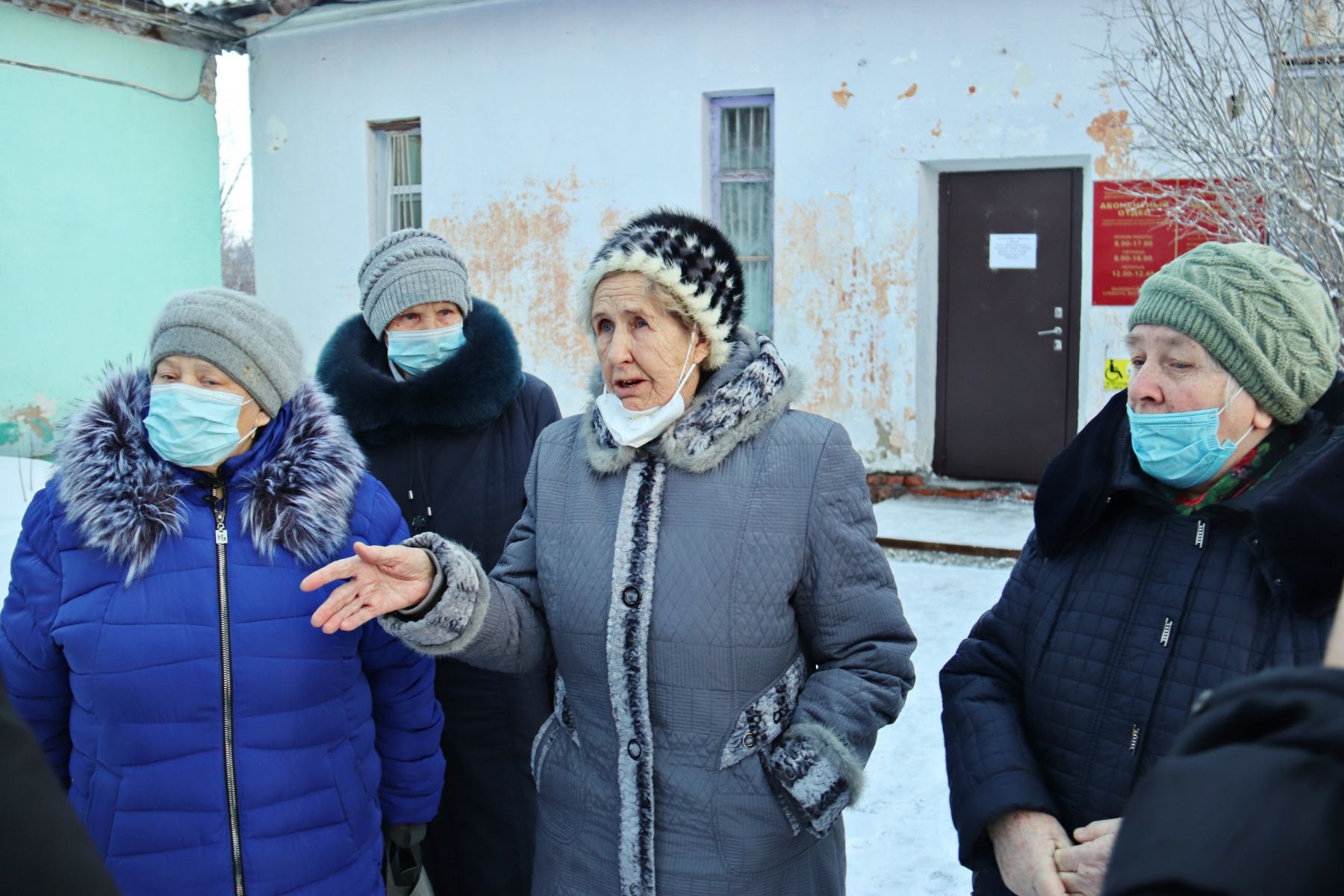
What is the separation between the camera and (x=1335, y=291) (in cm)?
443

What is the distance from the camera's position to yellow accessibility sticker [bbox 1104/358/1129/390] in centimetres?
704

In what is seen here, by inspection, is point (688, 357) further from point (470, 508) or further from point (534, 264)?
point (534, 264)

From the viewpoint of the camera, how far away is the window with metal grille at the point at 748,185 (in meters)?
8.78

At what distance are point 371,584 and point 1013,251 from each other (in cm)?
707

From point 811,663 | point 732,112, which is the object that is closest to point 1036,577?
point 811,663

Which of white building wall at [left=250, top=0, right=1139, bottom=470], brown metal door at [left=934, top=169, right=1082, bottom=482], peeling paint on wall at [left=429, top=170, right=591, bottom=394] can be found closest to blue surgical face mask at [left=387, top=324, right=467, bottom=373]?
white building wall at [left=250, top=0, right=1139, bottom=470]

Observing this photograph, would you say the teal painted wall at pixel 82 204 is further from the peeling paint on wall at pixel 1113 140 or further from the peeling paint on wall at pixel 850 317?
the peeling paint on wall at pixel 1113 140

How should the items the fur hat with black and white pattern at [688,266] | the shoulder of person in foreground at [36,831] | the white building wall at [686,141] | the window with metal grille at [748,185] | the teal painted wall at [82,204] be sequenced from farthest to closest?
1. the teal painted wall at [82,204]
2. the window with metal grille at [748,185]
3. the white building wall at [686,141]
4. the fur hat with black and white pattern at [688,266]
5. the shoulder of person in foreground at [36,831]

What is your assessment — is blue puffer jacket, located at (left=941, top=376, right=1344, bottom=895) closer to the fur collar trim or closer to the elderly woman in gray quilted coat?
the elderly woman in gray quilted coat

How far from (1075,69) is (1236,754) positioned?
7.67 meters

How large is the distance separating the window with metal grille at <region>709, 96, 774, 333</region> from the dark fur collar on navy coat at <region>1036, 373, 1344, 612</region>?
6870mm

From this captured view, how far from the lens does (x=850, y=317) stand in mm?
8320

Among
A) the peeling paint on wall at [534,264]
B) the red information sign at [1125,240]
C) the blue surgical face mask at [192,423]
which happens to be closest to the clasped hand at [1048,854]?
the blue surgical face mask at [192,423]

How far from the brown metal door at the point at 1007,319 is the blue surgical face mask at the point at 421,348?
19.2ft
